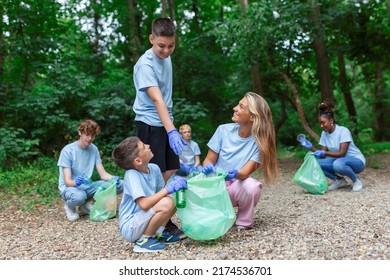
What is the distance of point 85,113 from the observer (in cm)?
949

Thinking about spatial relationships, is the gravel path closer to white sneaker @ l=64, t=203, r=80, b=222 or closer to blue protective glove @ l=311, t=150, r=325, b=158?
white sneaker @ l=64, t=203, r=80, b=222

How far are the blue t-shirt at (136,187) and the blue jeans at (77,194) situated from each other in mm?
1568

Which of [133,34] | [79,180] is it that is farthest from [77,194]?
[133,34]

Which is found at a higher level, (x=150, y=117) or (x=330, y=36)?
(x=330, y=36)

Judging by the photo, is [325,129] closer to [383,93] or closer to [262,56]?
[262,56]

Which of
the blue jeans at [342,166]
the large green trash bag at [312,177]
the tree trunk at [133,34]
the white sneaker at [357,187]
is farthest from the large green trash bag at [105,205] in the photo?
the tree trunk at [133,34]

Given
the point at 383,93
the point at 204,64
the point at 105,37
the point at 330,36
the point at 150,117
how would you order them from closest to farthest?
the point at 150,117, the point at 330,36, the point at 204,64, the point at 105,37, the point at 383,93

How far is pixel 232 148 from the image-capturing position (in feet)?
11.5

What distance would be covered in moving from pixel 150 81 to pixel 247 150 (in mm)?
931

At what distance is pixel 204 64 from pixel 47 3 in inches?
160

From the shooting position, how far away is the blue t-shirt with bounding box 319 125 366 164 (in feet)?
18.0

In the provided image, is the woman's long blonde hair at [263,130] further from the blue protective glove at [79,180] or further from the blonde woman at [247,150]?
the blue protective glove at [79,180]

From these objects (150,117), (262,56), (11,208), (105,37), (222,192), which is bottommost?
(11,208)

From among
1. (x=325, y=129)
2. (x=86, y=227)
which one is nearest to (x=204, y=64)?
(x=325, y=129)
